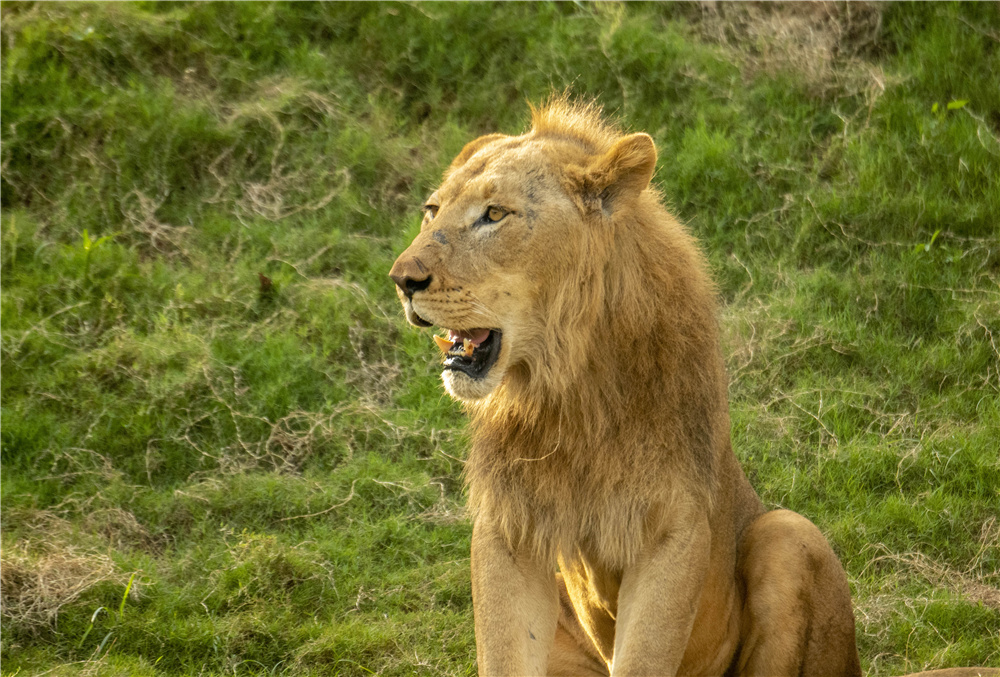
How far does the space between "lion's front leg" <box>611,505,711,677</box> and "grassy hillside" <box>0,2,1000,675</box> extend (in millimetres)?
1138

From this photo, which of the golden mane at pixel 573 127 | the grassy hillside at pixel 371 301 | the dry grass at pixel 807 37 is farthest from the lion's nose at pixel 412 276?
the dry grass at pixel 807 37

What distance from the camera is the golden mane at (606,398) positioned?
3.71 meters

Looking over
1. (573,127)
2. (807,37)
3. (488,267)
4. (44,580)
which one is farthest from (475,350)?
(807,37)

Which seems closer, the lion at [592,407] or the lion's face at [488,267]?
the lion's face at [488,267]

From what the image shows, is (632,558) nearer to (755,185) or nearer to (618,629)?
(618,629)

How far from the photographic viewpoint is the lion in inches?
143

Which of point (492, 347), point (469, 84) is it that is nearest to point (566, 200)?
point (492, 347)

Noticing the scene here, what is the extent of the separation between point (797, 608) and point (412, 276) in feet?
5.39

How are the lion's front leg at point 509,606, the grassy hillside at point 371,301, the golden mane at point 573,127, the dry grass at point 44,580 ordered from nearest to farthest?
the lion's front leg at point 509,606, the golden mane at point 573,127, the dry grass at point 44,580, the grassy hillside at point 371,301

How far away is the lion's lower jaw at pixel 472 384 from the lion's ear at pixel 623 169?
627 mm

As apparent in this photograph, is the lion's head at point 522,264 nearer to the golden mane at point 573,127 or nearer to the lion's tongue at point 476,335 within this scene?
the lion's tongue at point 476,335

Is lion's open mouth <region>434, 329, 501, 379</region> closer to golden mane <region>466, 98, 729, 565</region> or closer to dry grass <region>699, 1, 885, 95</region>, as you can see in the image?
golden mane <region>466, 98, 729, 565</region>

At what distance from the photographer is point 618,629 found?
3.77 metres

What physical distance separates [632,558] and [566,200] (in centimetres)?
108
